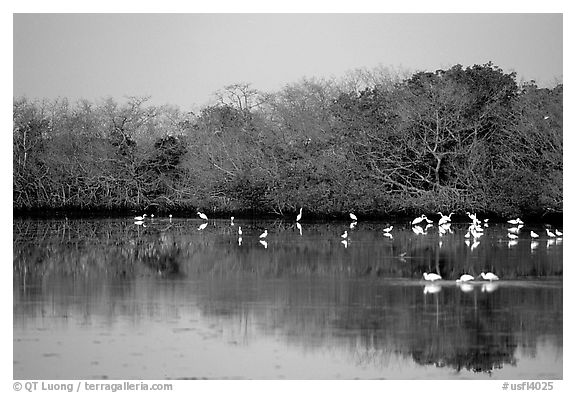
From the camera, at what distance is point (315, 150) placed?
29.9 meters

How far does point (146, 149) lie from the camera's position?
109 ft

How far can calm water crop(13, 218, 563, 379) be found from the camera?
863cm

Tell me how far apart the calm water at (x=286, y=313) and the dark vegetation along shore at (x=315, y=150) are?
8878 mm

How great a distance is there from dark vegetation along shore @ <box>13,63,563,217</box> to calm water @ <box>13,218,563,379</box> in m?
8.88

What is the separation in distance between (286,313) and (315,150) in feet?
63.8

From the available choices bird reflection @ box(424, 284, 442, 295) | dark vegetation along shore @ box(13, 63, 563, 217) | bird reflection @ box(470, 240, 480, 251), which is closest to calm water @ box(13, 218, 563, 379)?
bird reflection @ box(424, 284, 442, 295)

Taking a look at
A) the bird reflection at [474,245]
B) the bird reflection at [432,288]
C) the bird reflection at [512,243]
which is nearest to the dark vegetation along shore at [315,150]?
the bird reflection at [512,243]

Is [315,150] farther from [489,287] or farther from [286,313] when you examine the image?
[286,313]

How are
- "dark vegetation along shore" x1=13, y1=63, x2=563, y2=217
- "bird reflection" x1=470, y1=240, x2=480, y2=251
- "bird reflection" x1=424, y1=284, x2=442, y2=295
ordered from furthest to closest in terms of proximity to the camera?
"dark vegetation along shore" x1=13, y1=63, x2=563, y2=217
"bird reflection" x1=470, y1=240, x2=480, y2=251
"bird reflection" x1=424, y1=284, x2=442, y2=295

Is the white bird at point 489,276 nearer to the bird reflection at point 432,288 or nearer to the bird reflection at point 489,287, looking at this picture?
the bird reflection at point 489,287

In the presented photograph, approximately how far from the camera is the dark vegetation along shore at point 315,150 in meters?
26.5

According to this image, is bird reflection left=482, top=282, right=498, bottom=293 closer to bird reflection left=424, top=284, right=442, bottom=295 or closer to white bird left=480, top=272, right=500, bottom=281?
white bird left=480, top=272, right=500, bottom=281

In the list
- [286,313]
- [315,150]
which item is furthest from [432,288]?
[315,150]
